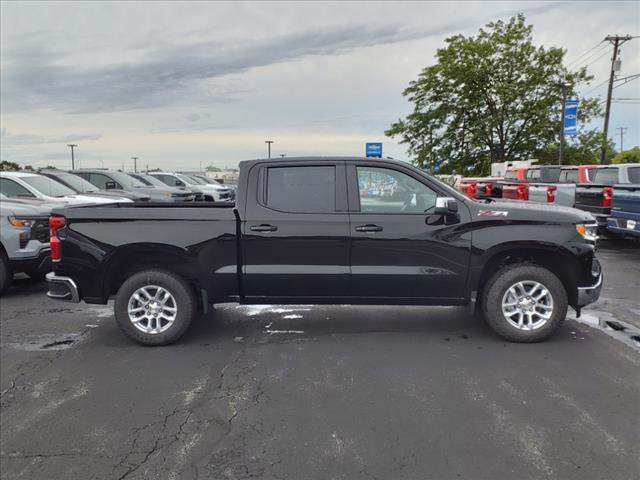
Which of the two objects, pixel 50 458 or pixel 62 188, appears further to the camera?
pixel 62 188

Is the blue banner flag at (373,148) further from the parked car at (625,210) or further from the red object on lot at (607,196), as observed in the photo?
the parked car at (625,210)

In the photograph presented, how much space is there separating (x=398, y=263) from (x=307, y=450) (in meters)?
2.31

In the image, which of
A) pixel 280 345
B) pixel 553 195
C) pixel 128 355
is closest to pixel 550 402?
pixel 280 345

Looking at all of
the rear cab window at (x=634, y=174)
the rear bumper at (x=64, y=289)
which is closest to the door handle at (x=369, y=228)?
the rear bumper at (x=64, y=289)

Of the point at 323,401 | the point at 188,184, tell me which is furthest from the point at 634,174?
the point at 188,184

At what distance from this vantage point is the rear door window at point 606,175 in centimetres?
1352

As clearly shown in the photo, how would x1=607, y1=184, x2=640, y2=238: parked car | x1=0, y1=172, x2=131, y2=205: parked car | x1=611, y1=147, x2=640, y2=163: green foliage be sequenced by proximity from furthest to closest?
1. x1=611, y1=147, x2=640, y2=163: green foliage
2. x1=0, y1=172, x2=131, y2=205: parked car
3. x1=607, y1=184, x2=640, y2=238: parked car

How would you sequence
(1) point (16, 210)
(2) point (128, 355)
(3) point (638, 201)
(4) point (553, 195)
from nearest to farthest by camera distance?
(2) point (128, 355), (1) point (16, 210), (3) point (638, 201), (4) point (553, 195)

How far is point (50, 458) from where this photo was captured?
123 inches

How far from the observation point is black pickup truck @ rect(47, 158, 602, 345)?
197 inches

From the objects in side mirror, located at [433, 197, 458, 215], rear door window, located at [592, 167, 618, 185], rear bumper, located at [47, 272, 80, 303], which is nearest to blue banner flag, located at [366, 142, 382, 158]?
rear door window, located at [592, 167, 618, 185]

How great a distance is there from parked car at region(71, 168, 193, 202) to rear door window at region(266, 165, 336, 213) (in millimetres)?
10518

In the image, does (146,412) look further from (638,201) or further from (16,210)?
(638,201)

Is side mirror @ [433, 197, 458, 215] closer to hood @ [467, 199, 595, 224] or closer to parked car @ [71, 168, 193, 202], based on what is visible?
hood @ [467, 199, 595, 224]
